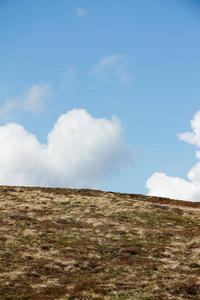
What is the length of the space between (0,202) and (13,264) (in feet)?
86.9

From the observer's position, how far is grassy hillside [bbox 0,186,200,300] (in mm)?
24266

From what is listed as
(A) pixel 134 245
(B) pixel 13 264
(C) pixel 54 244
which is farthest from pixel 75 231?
(B) pixel 13 264

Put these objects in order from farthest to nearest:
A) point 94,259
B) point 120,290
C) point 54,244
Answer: point 54,244 → point 94,259 → point 120,290

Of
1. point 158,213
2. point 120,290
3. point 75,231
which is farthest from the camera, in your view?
A: point 158,213

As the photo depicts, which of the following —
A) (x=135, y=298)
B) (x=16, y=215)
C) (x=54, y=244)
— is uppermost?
(x=16, y=215)

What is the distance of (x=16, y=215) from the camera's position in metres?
46.4

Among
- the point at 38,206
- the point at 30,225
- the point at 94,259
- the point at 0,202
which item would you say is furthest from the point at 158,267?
the point at 0,202

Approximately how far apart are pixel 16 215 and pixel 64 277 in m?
21.6

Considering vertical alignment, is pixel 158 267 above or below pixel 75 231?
below

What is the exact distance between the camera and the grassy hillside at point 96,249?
2427 centimetres

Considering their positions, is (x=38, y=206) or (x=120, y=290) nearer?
(x=120, y=290)

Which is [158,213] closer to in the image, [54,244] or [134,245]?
[134,245]

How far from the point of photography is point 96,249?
34.5 metres

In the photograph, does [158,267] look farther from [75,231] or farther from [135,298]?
[75,231]
